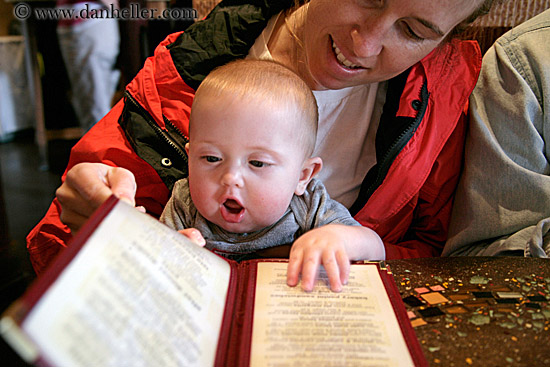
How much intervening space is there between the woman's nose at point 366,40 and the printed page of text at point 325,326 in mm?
503

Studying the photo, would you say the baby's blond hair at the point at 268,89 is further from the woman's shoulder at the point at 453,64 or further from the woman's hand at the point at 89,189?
the woman's shoulder at the point at 453,64

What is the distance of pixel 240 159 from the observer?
0.87 metres

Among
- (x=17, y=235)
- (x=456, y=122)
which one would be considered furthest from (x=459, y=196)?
Answer: (x=17, y=235)

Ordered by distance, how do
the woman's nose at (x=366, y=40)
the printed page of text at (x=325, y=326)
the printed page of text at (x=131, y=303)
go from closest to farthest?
the printed page of text at (x=131, y=303) < the printed page of text at (x=325, y=326) < the woman's nose at (x=366, y=40)

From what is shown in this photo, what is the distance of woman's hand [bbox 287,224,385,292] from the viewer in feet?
2.40

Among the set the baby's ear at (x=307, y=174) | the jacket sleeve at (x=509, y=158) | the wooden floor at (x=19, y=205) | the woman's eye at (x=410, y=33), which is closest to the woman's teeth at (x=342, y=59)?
the woman's eye at (x=410, y=33)

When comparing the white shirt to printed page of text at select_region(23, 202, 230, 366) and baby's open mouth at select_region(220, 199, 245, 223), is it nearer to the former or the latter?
baby's open mouth at select_region(220, 199, 245, 223)

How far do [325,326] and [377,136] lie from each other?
2.22 ft

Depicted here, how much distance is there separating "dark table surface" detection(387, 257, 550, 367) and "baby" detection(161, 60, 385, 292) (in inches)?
5.9

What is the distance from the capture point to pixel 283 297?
0.70m

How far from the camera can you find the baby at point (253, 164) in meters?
0.87

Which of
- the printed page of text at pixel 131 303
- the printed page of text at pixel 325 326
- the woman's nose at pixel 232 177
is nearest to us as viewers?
the printed page of text at pixel 131 303

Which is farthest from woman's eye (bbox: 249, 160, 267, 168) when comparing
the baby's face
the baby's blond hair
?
the baby's blond hair

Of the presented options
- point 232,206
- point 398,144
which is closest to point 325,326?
point 232,206
